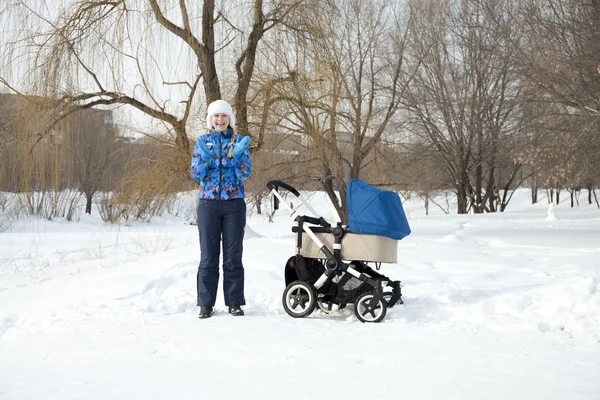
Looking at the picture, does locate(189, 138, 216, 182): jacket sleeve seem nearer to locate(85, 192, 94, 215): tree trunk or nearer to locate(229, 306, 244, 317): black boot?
locate(229, 306, 244, 317): black boot

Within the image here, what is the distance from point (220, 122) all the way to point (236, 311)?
1.51 meters

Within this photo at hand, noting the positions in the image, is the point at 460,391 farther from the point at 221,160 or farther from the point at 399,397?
the point at 221,160

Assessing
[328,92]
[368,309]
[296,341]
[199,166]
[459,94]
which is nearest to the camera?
[296,341]

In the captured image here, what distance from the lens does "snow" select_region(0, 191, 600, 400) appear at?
300 cm

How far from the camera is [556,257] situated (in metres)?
8.70

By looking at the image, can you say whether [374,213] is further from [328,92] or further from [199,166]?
[328,92]

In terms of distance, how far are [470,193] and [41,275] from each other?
2033 centimetres

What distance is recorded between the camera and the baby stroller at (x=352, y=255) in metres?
4.61

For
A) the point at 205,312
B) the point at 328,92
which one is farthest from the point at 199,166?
the point at 328,92

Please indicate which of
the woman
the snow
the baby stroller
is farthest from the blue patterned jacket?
the snow

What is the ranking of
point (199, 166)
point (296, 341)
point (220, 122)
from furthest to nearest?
point (220, 122), point (199, 166), point (296, 341)

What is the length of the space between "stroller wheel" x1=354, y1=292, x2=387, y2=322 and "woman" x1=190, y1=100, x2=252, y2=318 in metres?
0.94

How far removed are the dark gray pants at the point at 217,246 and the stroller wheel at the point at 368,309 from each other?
3.16ft

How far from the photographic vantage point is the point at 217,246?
4961 mm
